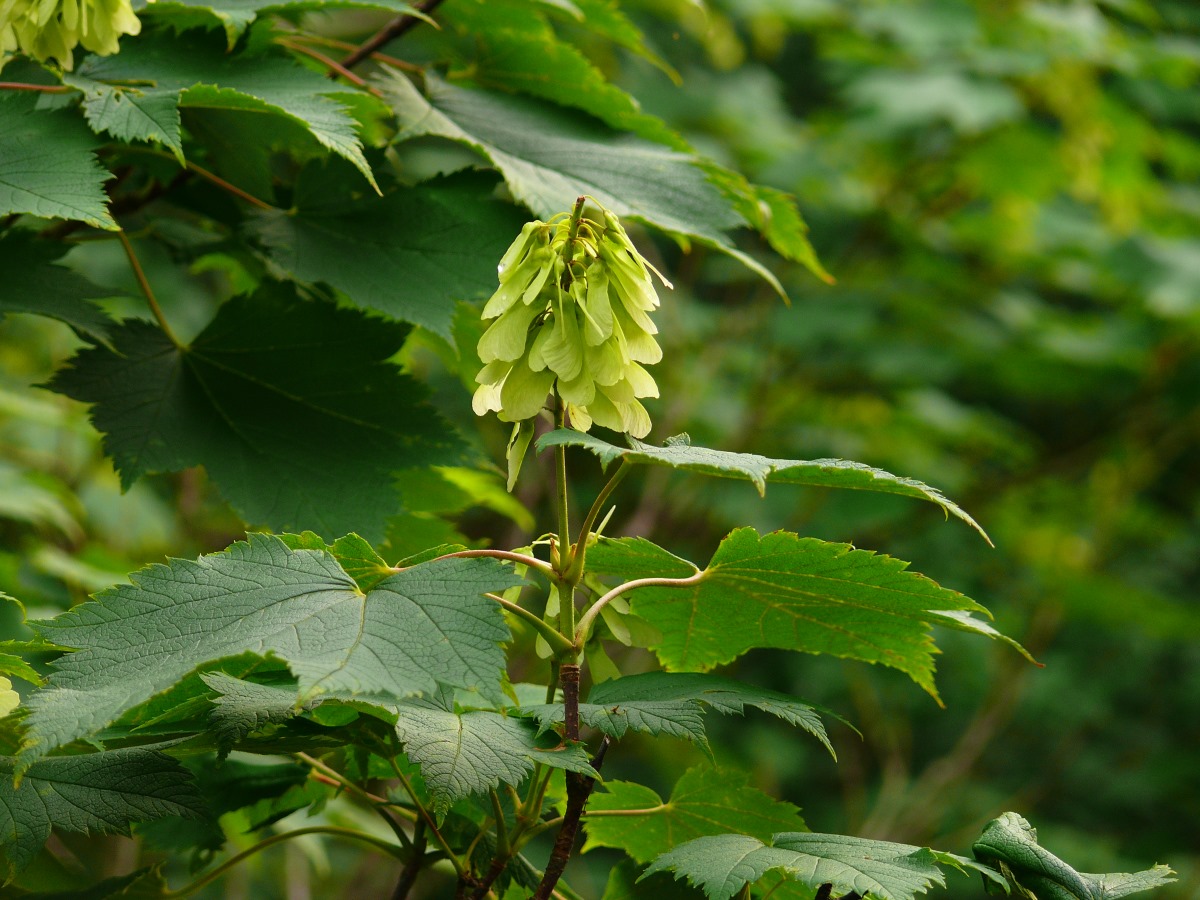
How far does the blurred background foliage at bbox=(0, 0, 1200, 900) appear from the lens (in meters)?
2.83

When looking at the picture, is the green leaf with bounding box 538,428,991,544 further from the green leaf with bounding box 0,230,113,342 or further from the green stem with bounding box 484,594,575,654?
the green leaf with bounding box 0,230,113,342

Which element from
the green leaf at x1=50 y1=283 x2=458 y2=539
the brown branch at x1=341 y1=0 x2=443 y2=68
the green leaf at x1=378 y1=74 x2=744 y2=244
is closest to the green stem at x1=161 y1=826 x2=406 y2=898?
the green leaf at x1=50 y1=283 x2=458 y2=539

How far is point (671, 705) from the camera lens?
67 cm

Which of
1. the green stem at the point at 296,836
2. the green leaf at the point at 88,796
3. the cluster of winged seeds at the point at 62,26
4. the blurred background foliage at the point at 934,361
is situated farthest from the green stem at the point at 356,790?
the blurred background foliage at the point at 934,361

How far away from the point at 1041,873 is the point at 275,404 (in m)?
0.71

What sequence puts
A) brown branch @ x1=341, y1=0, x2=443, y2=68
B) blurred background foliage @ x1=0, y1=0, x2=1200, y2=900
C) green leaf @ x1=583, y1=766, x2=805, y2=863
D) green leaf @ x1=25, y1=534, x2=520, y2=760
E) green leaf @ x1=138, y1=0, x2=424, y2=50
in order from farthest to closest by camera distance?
blurred background foliage @ x1=0, y1=0, x2=1200, y2=900
brown branch @ x1=341, y1=0, x2=443, y2=68
green leaf @ x1=138, y1=0, x2=424, y2=50
green leaf @ x1=583, y1=766, x2=805, y2=863
green leaf @ x1=25, y1=534, x2=520, y2=760

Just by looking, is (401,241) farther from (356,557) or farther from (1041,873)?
(1041,873)

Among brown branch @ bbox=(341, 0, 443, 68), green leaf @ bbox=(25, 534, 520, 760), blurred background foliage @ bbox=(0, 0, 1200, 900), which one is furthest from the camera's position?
blurred background foliage @ bbox=(0, 0, 1200, 900)

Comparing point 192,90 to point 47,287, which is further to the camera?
point 47,287

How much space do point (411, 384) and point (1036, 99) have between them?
2.54 m

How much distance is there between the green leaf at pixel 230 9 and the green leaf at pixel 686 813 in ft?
2.15

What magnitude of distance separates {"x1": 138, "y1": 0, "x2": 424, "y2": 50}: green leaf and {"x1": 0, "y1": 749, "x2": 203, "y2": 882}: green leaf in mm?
555

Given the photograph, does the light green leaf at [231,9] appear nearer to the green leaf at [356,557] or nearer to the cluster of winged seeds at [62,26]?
the cluster of winged seeds at [62,26]

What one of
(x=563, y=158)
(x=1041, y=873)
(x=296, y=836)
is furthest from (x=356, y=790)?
(x=563, y=158)
